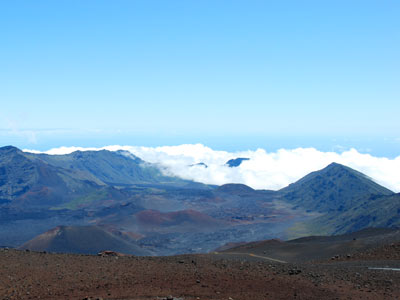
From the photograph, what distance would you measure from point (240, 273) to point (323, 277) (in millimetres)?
4572

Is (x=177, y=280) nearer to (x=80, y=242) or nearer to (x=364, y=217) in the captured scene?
(x=80, y=242)

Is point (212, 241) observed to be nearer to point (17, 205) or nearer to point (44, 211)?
point (44, 211)

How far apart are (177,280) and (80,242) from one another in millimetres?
83006

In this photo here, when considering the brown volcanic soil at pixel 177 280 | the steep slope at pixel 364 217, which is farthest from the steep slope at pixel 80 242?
the brown volcanic soil at pixel 177 280

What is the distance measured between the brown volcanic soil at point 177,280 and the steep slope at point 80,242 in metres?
69.4

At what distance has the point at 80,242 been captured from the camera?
98.1 metres

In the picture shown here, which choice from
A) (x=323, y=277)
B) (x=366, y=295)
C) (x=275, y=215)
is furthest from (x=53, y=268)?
(x=275, y=215)

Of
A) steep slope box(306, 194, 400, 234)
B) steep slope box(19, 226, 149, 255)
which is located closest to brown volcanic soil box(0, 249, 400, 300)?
steep slope box(19, 226, 149, 255)

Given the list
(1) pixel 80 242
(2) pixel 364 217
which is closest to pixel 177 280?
(1) pixel 80 242

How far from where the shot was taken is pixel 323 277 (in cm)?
2264

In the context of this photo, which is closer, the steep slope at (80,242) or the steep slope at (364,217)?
the steep slope at (80,242)

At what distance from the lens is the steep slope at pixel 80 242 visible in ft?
308

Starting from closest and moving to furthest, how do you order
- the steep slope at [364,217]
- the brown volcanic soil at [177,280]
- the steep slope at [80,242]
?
the brown volcanic soil at [177,280] < the steep slope at [80,242] < the steep slope at [364,217]

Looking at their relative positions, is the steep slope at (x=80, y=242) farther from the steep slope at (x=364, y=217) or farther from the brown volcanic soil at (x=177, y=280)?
the brown volcanic soil at (x=177, y=280)
